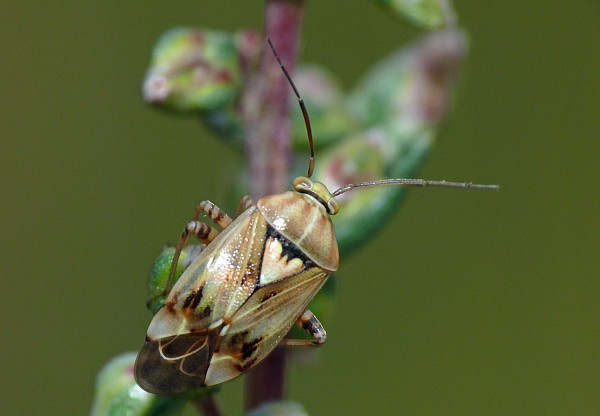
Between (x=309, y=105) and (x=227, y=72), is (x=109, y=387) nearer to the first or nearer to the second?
(x=227, y=72)

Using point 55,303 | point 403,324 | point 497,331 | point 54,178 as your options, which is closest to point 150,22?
point 54,178

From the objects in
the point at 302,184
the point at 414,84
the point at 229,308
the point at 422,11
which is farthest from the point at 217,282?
the point at 414,84

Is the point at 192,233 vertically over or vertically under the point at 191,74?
under

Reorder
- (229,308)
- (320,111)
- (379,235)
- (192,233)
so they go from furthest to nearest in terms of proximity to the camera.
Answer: (379,235) < (320,111) < (192,233) < (229,308)

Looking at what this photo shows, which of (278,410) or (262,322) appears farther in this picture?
(262,322)

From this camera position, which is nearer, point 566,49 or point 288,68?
point 288,68

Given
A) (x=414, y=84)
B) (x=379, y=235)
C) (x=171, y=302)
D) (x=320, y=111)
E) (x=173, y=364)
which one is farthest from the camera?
(x=379, y=235)

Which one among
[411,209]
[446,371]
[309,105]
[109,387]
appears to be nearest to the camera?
[109,387]

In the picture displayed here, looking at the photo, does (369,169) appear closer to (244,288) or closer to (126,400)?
(244,288)
